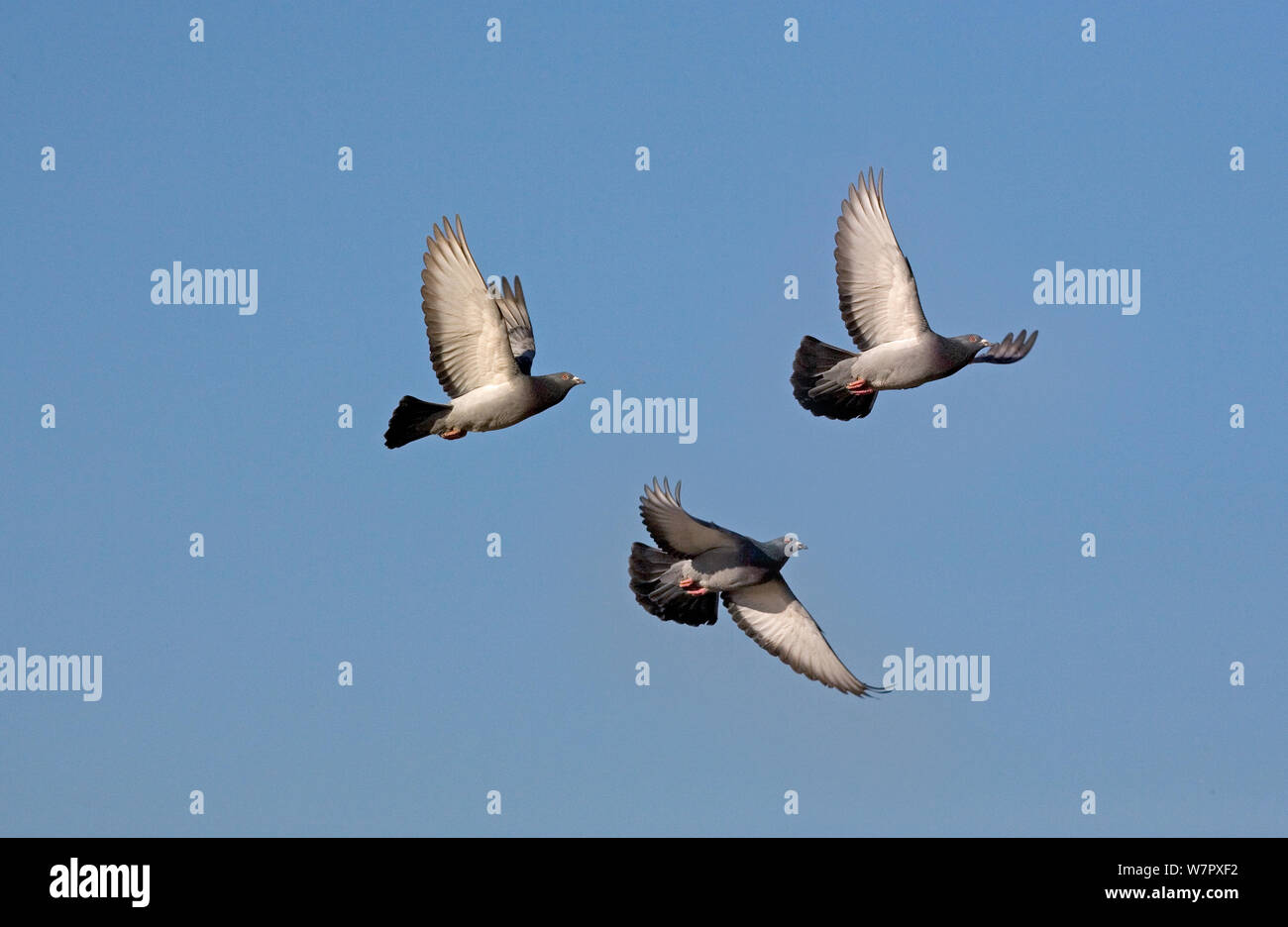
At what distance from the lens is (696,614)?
22.6m

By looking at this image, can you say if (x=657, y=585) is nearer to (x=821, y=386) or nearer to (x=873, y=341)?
(x=821, y=386)

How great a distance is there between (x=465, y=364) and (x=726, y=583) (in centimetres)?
392

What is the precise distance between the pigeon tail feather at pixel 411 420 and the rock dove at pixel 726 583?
2.53m

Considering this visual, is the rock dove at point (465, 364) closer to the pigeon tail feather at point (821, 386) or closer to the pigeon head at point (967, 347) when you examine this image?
the pigeon tail feather at point (821, 386)

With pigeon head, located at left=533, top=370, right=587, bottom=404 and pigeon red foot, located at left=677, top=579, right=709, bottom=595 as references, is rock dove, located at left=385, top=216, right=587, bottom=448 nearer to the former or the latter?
pigeon head, located at left=533, top=370, right=587, bottom=404

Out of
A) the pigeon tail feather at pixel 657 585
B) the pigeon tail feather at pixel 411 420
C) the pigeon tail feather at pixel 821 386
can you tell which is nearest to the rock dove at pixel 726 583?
the pigeon tail feather at pixel 657 585

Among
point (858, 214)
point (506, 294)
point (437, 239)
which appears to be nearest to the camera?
point (437, 239)

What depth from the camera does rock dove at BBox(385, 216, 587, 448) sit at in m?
20.8

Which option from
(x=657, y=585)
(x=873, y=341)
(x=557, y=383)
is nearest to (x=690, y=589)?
(x=657, y=585)

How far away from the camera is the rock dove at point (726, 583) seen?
843 inches

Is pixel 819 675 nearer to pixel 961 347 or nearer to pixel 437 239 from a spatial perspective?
pixel 961 347

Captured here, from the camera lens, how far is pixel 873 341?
2283 cm
